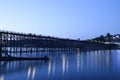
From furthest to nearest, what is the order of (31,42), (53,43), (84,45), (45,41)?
(84,45)
(53,43)
(45,41)
(31,42)

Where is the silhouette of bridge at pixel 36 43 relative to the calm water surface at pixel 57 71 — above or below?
above

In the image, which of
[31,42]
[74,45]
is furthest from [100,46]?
[31,42]

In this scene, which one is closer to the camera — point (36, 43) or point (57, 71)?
point (57, 71)

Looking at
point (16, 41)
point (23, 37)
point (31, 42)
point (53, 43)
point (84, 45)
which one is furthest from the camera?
point (84, 45)

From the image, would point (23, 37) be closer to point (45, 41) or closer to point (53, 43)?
point (45, 41)

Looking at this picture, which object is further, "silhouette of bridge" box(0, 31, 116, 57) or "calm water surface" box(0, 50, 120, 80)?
"silhouette of bridge" box(0, 31, 116, 57)

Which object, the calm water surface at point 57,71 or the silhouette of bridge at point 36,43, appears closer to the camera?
the calm water surface at point 57,71

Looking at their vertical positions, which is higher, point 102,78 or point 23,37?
point 23,37

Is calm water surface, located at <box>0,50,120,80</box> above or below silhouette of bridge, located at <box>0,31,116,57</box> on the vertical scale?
below

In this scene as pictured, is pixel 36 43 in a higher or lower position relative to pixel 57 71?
higher

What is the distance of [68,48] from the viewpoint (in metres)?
153

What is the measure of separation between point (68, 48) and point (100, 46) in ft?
140

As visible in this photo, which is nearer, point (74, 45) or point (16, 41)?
point (16, 41)

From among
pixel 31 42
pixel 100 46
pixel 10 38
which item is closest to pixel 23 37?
pixel 31 42
